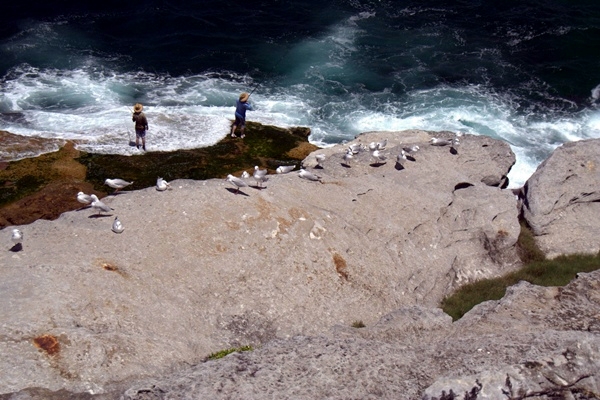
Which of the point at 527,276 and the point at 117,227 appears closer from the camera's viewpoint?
the point at 117,227

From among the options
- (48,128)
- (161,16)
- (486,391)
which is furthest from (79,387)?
(161,16)

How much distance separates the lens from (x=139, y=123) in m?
30.0

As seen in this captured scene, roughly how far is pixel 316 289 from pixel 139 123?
14.0 meters

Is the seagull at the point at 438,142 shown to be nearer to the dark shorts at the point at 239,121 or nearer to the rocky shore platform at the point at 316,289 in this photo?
the rocky shore platform at the point at 316,289

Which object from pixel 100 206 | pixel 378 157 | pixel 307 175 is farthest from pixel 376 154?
pixel 100 206

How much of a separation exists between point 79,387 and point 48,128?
22.4 m

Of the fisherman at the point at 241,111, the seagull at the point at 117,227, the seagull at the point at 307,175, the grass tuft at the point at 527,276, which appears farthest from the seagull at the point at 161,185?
the fisherman at the point at 241,111

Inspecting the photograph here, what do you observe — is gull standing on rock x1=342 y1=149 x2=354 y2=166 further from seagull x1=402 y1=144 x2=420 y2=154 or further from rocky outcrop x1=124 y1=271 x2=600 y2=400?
rocky outcrop x1=124 y1=271 x2=600 y2=400

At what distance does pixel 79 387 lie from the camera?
1432 cm

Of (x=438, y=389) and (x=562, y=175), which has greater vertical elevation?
(x=438, y=389)

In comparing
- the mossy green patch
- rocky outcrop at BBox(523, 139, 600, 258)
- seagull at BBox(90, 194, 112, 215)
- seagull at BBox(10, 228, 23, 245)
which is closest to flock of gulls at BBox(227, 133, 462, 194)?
the mossy green patch

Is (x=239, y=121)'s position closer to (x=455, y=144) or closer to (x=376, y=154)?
(x=376, y=154)

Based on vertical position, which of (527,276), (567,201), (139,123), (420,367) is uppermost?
(420,367)

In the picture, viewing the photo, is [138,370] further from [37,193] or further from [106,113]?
[106,113]
